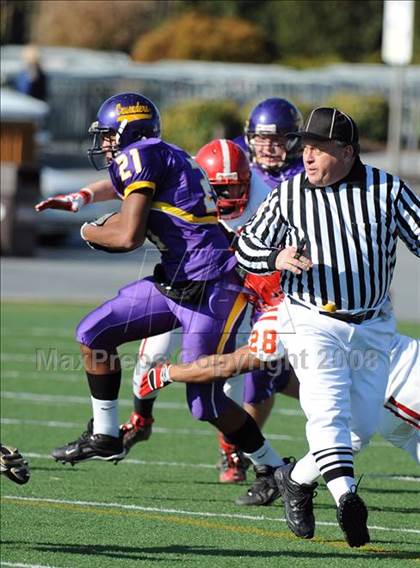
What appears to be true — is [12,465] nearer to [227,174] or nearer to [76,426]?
[227,174]

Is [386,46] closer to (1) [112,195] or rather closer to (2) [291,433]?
(2) [291,433]

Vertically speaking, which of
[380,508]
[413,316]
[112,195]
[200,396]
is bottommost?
[413,316]

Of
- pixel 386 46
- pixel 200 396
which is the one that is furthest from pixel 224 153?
pixel 386 46

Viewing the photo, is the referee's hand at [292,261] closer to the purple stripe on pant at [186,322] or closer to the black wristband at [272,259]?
the black wristband at [272,259]

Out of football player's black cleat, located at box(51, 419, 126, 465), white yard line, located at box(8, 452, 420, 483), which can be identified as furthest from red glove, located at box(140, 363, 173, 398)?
white yard line, located at box(8, 452, 420, 483)

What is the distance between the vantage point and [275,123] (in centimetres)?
830

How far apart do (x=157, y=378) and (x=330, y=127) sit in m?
1.80

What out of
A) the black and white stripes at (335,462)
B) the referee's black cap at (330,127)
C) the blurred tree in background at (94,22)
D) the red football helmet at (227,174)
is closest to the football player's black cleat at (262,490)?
the black and white stripes at (335,462)

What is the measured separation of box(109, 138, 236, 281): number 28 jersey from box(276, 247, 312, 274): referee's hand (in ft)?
3.41

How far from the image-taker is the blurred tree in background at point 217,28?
1634 inches

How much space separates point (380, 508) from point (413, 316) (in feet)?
Result: 26.9

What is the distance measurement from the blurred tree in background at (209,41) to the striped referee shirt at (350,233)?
118ft

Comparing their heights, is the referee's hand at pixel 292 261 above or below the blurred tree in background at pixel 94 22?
above

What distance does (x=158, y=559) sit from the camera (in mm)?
5699
